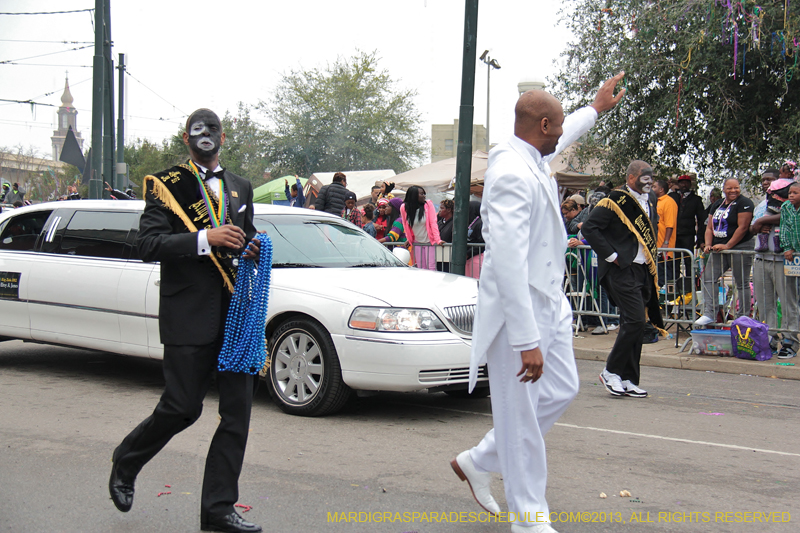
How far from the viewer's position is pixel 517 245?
3.35 m

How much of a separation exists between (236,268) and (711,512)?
259 centimetres

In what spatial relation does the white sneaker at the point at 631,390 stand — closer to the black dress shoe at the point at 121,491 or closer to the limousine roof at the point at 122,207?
the limousine roof at the point at 122,207

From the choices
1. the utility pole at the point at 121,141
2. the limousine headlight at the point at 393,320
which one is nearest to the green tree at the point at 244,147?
the utility pole at the point at 121,141

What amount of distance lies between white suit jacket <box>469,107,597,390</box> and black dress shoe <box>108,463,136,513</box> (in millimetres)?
1668

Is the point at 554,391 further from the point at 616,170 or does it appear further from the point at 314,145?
the point at 314,145

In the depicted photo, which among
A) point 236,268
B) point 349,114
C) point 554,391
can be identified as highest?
point 349,114

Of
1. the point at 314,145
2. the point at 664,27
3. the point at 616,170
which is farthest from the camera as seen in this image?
the point at 314,145

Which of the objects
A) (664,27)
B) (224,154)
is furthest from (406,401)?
(224,154)

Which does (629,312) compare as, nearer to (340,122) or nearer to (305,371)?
(305,371)

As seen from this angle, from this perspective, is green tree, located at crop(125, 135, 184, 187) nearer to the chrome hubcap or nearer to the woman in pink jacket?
the woman in pink jacket

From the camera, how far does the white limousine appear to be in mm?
5891

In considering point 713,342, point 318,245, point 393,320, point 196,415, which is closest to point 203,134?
point 196,415

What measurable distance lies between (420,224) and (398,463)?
7675 mm

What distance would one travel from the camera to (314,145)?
46.2 meters
